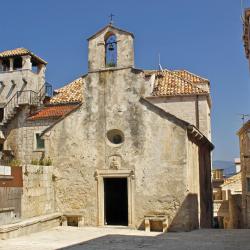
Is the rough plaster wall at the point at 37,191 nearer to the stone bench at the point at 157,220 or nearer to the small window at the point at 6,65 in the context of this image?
the stone bench at the point at 157,220

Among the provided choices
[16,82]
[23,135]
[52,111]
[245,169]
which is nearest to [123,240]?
[245,169]

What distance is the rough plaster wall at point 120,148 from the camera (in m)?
15.2

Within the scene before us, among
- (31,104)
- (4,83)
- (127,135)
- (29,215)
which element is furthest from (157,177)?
(4,83)

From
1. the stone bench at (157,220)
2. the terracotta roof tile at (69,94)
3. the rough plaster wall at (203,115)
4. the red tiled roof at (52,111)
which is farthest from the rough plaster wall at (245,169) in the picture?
the red tiled roof at (52,111)

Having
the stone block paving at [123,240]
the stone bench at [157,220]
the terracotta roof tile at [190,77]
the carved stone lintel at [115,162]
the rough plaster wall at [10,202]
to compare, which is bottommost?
the stone block paving at [123,240]

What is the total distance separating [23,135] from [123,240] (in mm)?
17125

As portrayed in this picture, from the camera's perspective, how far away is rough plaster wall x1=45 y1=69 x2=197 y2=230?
15203 mm

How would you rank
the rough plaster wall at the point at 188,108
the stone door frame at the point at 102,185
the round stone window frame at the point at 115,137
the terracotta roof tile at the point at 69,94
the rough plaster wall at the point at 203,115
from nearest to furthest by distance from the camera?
1. the stone door frame at the point at 102,185
2. the round stone window frame at the point at 115,137
3. the rough plaster wall at the point at 203,115
4. the rough plaster wall at the point at 188,108
5. the terracotta roof tile at the point at 69,94

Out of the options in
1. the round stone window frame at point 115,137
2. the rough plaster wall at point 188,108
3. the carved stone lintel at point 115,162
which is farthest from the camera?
the rough plaster wall at point 188,108

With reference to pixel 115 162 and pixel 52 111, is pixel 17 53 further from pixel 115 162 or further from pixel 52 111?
pixel 115 162

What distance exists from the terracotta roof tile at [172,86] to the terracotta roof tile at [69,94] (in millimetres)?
5303

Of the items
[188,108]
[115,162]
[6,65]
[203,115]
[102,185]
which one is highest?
[6,65]

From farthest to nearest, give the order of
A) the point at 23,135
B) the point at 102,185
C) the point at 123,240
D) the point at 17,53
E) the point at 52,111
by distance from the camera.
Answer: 1. the point at 17,53
2. the point at 23,135
3. the point at 52,111
4. the point at 102,185
5. the point at 123,240

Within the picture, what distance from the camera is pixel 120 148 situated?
52.5 feet
